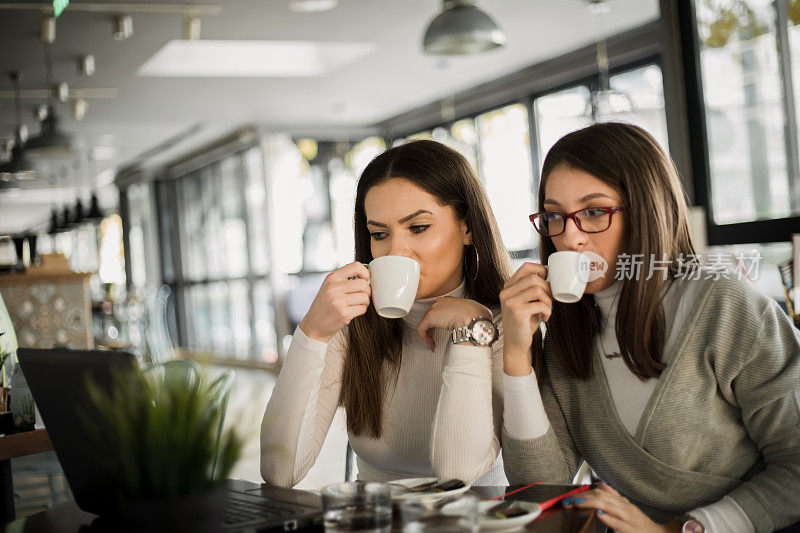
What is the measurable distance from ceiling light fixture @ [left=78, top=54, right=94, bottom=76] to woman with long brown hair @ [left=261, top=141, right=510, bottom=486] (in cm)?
489

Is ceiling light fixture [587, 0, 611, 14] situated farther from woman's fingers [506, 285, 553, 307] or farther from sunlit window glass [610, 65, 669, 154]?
woman's fingers [506, 285, 553, 307]

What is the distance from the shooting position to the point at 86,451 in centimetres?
113

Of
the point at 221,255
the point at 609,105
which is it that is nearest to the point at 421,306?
the point at 609,105

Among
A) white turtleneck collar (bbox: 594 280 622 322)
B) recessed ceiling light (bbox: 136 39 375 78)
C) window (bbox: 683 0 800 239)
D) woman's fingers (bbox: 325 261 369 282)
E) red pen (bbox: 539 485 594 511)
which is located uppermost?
recessed ceiling light (bbox: 136 39 375 78)

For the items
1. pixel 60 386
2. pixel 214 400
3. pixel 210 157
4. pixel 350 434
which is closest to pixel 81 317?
pixel 350 434

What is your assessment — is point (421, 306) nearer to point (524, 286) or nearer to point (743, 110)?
point (524, 286)

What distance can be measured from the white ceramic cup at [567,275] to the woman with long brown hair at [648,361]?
6cm

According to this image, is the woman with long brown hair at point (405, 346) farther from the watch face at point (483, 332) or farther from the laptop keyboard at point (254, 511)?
the laptop keyboard at point (254, 511)

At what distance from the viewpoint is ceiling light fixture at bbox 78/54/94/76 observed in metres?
6.02

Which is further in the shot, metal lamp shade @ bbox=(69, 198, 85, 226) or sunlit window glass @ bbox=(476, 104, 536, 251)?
metal lamp shade @ bbox=(69, 198, 85, 226)

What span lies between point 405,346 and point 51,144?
165 inches

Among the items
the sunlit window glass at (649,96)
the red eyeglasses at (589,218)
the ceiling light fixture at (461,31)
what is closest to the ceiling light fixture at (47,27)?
the ceiling light fixture at (461,31)

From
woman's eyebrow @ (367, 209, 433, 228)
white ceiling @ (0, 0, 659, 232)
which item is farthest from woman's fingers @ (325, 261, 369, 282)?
white ceiling @ (0, 0, 659, 232)

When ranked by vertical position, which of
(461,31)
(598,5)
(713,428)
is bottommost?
(713,428)
